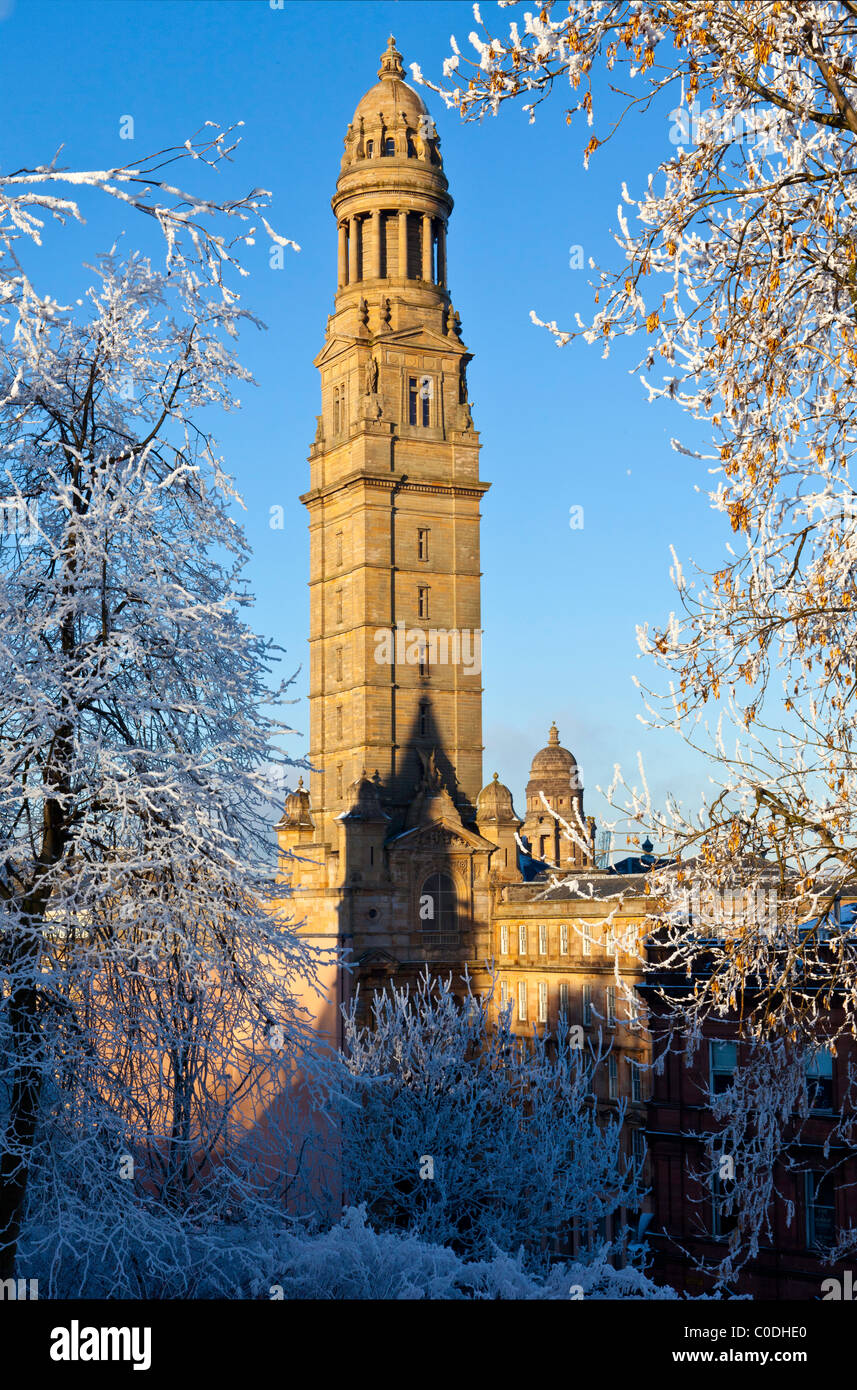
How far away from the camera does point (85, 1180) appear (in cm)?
1031

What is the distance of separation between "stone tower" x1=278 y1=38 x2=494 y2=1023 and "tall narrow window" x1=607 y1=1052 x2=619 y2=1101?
12950 mm

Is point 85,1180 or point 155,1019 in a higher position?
point 155,1019

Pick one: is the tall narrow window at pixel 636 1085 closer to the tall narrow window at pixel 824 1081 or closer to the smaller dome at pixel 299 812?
the tall narrow window at pixel 824 1081

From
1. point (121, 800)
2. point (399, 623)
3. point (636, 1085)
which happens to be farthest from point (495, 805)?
point (121, 800)

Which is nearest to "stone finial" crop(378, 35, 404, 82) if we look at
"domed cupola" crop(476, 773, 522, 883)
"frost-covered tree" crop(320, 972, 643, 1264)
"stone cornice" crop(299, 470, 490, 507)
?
"stone cornice" crop(299, 470, 490, 507)

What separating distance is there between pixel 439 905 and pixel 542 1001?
25.6 ft

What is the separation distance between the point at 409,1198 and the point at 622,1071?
53.5ft

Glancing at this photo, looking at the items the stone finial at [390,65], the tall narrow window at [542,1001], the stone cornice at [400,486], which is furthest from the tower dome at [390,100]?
the tall narrow window at [542,1001]

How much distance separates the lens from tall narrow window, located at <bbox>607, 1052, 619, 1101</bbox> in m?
44.7

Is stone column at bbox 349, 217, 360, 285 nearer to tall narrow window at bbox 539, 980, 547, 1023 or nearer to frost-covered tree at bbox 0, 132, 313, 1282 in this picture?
tall narrow window at bbox 539, 980, 547, 1023

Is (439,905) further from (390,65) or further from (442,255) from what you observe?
(390,65)

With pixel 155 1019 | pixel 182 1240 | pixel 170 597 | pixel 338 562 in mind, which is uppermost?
pixel 338 562
